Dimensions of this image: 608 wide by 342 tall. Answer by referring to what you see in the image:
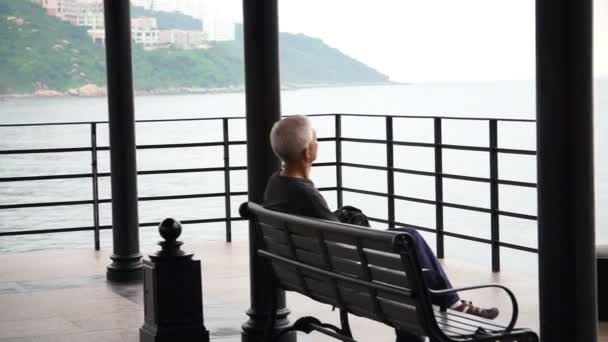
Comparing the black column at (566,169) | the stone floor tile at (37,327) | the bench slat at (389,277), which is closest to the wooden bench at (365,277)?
the bench slat at (389,277)

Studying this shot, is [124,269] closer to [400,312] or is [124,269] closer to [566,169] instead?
[400,312]

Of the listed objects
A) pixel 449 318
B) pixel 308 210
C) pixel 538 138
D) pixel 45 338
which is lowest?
pixel 45 338

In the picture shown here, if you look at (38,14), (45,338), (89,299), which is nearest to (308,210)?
(45,338)

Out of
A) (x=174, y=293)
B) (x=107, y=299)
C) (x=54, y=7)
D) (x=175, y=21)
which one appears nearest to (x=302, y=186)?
(x=174, y=293)

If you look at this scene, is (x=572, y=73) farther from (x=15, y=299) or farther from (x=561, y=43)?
(x=15, y=299)

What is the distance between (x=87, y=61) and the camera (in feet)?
147

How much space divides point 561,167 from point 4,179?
660 cm

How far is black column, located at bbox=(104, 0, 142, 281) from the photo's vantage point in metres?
8.22

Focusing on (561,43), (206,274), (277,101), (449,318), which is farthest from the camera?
(206,274)

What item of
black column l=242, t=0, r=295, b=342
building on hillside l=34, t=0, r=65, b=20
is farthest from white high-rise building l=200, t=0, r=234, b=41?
black column l=242, t=0, r=295, b=342

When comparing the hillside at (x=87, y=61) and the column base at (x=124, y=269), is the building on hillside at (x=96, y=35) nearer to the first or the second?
the hillside at (x=87, y=61)

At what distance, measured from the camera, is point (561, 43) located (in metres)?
3.86

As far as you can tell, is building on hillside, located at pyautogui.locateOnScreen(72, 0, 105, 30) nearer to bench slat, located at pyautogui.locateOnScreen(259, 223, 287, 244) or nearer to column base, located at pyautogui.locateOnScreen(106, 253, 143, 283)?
column base, located at pyautogui.locateOnScreen(106, 253, 143, 283)

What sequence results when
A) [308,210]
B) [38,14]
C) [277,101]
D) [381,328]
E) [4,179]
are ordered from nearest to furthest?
[308,210]
[277,101]
[381,328]
[4,179]
[38,14]
